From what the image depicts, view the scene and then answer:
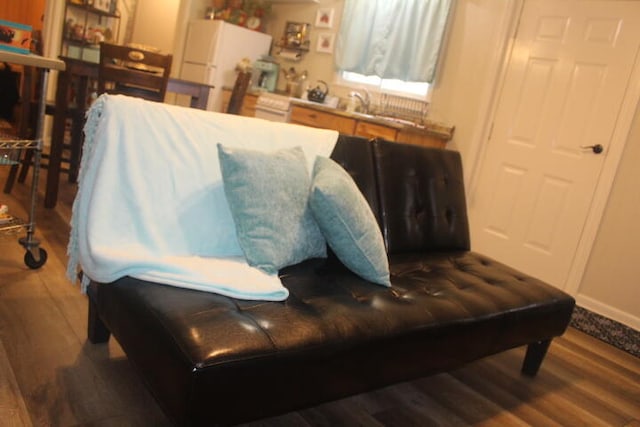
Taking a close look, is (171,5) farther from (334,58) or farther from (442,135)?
(442,135)

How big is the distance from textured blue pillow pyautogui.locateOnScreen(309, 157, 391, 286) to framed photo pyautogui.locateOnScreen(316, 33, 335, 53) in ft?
11.3

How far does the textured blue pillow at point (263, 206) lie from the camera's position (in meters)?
1.57

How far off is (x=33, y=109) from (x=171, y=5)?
11.0ft

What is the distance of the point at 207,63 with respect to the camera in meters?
4.98

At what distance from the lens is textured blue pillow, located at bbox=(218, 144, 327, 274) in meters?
1.57

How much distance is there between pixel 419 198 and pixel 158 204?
1.23 meters

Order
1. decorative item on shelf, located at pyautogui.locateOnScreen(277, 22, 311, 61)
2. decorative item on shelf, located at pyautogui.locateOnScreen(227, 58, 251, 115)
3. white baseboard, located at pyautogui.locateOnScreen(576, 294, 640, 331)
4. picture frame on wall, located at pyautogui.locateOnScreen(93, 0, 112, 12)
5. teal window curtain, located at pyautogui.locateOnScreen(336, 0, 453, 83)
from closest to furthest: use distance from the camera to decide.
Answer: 1. white baseboard, located at pyautogui.locateOnScreen(576, 294, 640, 331)
2. decorative item on shelf, located at pyautogui.locateOnScreen(227, 58, 251, 115)
3. teal window curtain, located at pyautogui.locateOnScreen(336, 0, 453, 83)
4. decorative item on shelf, located at pyautogui.locateOnScreen(277, 22, 311, 61)
5. picture frame on wall, located at pyautogui.locateOnScreen(93, 0, 112, 12)

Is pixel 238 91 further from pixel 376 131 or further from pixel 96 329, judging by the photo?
pixel 96 329

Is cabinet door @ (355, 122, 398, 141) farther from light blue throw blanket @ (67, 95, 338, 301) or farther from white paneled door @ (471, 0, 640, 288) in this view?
light blue throw blanket @ (67, 95, 338, 301)

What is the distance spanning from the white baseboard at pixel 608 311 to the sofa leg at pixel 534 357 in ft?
3.64

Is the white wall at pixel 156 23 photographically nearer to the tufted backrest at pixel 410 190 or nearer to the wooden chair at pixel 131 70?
the wooden chair at pixel 131 70

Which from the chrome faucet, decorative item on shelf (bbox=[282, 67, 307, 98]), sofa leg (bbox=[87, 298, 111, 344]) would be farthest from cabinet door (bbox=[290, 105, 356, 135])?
sofa leg (bbox=[87, 298, 111, 344])

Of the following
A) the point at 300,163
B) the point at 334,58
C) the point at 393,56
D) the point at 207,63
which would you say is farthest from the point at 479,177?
the point at 207,63

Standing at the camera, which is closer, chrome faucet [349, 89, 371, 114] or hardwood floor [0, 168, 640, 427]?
hardwood floor [0, 168, 640, 427]
